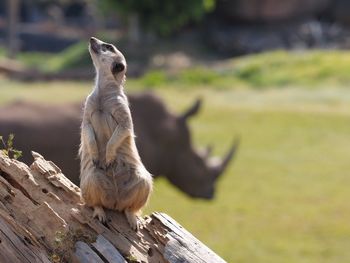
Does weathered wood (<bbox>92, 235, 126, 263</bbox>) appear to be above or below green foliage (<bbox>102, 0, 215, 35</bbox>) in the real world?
above

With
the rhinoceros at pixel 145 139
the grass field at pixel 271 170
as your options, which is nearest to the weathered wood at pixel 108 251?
the rhinoceros at pixel 145 139

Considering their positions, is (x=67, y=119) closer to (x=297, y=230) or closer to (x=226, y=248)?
(x=226, y=248)

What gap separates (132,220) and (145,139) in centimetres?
935

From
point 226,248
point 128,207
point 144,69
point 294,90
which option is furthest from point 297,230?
point 144,69

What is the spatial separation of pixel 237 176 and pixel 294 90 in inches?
449

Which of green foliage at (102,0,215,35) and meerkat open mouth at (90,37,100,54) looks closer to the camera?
meerkat open mouth at (90,37,100,54)

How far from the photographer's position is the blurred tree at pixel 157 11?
40.4m

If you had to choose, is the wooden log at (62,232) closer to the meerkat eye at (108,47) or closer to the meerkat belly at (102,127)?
the meerkat belly at (102,127)

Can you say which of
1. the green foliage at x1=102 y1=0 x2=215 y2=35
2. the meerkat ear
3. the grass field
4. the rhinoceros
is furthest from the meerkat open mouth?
the green foliage at x1=102 y1=0 x2=215 y2=35

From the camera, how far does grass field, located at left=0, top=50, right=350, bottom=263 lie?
607 inches

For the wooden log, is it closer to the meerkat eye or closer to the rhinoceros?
the meerkat eye

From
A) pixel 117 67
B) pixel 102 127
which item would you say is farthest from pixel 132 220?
pixel 117 67

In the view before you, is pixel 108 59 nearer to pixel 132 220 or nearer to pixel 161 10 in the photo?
pixel 132 220

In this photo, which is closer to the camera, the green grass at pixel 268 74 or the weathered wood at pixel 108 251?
the weathered wood at pixel 108 251
